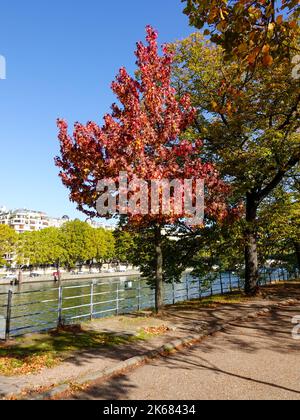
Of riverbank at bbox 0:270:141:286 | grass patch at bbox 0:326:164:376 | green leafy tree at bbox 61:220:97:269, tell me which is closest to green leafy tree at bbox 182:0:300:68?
grass patch at bbox 0:326:164:376

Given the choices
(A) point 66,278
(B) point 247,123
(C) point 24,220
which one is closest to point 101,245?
(A) point 66,278

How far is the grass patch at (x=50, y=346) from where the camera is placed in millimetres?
7031

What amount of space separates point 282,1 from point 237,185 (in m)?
12.7

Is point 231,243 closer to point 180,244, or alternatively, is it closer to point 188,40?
point 180,244

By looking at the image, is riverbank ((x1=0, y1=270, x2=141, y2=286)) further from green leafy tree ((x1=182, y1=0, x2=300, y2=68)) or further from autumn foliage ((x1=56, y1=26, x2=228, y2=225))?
green leafy tree ((x1=182, y1=0, x2=300, y2=68))

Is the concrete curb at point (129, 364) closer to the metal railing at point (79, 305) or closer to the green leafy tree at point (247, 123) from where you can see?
the metal railing at point (79, 305)

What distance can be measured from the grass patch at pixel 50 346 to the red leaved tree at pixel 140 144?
358 cm

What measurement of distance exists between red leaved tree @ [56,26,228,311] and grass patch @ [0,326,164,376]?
3.58 metres

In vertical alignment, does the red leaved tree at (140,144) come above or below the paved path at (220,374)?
above

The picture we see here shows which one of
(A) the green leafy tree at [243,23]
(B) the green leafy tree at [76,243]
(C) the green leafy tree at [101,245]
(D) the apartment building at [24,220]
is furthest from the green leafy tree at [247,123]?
(D) the apartment building at [24,220]

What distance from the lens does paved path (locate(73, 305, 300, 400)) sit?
5.71 meters

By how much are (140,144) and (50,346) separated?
20.6ft

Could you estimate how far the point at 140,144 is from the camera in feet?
36.3
